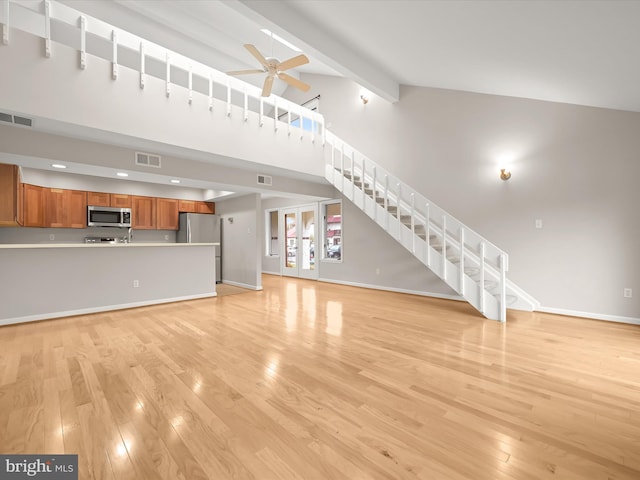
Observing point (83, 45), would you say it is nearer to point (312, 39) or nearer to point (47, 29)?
point (47, 29)

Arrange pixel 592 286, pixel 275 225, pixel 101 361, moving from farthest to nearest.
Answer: pixel 275 225, pixel 592 286, pixel 101 361

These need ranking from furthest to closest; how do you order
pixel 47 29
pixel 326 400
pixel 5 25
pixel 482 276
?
pixel 482 276 → pixel 47 29 → pixel 5 25 → pixel 326 400

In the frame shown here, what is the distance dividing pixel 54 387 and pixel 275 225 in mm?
7818

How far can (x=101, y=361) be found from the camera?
8.83ft

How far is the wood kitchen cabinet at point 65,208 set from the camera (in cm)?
615

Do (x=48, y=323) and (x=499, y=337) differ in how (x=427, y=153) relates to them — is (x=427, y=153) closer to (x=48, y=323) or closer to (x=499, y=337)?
(x=499, y=337)

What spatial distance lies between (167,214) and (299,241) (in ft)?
12.3

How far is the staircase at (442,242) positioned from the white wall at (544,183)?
1.25ft

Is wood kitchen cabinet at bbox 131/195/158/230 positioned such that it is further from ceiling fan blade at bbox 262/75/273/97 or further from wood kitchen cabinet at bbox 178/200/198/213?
ceiling fan blade at bbox 262/75/273/97

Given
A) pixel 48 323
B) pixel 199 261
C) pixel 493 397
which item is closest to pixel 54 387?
pixel 48 323

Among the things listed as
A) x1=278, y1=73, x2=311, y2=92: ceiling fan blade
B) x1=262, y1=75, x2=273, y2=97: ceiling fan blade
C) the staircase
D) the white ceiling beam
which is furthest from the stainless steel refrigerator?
the white ceiling beam

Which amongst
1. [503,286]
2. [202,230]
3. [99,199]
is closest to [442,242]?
[503,286]

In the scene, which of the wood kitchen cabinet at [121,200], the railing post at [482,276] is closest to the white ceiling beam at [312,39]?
the railing post at [482,276]

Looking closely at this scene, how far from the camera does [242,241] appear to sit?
7.11 m
